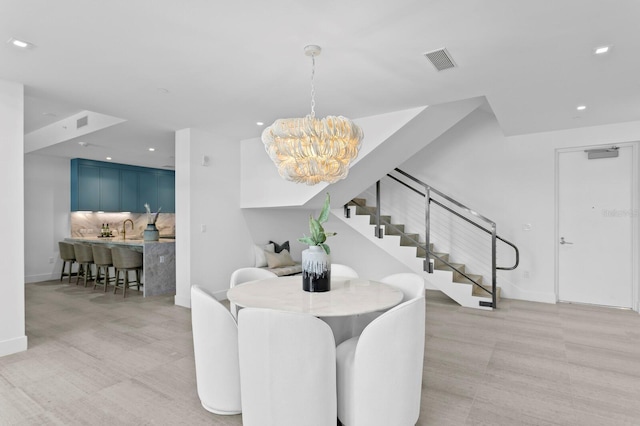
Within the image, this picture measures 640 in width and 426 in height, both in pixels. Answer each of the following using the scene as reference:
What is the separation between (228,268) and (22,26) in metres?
3.98

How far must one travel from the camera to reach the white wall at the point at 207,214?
5145 mm

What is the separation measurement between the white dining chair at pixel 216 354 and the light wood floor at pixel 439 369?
12cm

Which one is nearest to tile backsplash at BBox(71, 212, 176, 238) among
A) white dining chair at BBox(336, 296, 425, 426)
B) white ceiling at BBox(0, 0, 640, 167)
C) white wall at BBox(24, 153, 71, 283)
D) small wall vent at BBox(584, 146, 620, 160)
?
white wall at BBox(24, 153, 71, 283)

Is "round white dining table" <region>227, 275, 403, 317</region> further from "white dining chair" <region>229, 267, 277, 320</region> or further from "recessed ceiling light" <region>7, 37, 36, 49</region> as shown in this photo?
"recessed ceiling light" <region>7, 37, 36, 49</region>

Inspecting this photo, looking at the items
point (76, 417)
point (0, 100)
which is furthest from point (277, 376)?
point (0, 100)

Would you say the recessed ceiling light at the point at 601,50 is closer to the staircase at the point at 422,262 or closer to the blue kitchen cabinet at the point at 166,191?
the staircase at the point at 422,262

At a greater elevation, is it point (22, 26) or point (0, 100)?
point (22, 26)

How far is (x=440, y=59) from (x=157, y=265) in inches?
203

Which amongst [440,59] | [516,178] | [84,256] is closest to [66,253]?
[84,256]

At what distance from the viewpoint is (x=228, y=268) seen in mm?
5695

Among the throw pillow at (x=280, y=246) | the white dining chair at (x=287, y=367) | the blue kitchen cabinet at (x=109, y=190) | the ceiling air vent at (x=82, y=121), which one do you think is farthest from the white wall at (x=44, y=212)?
the white dining chair at (x=287, y=367)

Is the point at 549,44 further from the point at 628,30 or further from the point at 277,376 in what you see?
the point at 277,376

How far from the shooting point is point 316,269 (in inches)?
102

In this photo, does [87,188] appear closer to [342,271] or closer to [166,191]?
[166,191]
